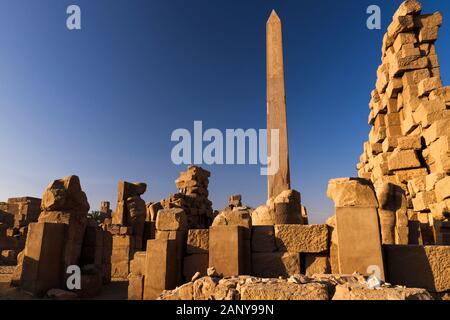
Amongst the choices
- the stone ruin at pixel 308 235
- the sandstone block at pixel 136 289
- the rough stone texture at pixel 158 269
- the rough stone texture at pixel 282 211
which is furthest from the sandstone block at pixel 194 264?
the rough stone texture at pixel 282 211

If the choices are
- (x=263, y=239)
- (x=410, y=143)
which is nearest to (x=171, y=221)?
(x=263, y=239)

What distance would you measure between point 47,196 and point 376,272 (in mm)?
6635

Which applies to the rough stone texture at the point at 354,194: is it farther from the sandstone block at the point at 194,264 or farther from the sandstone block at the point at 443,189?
the sandstone block at the point at 443,189

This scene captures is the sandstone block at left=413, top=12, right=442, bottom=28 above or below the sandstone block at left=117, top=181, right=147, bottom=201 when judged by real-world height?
above

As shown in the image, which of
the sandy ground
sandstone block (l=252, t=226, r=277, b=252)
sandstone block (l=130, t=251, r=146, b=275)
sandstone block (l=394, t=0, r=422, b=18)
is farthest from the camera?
sandstone block (l=394, t=0, r=422, b=18)

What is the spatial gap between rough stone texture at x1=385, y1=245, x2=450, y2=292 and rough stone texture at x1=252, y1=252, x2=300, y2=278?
1230mm

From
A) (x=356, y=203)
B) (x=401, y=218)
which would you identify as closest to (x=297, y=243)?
(x=356, y=203)

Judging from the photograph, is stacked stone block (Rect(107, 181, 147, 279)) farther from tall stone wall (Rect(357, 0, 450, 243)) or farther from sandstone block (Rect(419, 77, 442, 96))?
sandstone block (Rect(419, 77, 442, 96))

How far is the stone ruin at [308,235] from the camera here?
353 centimetres

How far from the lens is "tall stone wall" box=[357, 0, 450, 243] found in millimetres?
7605

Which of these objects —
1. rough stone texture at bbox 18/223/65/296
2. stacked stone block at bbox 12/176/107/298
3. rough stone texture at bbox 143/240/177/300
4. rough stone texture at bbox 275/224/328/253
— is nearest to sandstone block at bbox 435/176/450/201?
rough stone texture at bbox 275/224/328/253

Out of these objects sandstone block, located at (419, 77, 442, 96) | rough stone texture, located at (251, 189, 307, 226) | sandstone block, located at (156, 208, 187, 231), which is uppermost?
sandstone block, located at (419, 77, 442, 96)

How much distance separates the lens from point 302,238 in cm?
444

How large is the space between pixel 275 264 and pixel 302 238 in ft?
1.82
